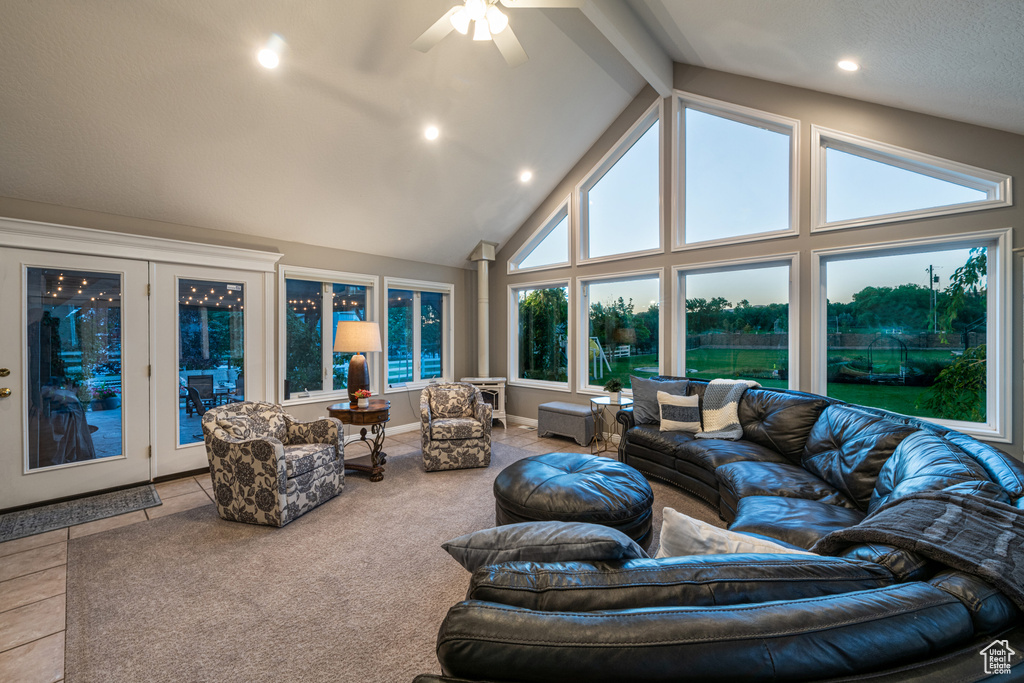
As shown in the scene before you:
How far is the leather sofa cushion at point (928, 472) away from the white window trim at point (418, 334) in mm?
4860

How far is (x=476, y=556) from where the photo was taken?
1098 millimetres

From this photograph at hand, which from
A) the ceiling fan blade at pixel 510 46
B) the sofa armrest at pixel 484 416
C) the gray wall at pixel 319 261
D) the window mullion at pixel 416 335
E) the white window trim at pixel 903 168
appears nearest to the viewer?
the ceiling fan blade at pixel 510 46

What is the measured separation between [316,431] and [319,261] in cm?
223

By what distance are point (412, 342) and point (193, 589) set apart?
401cm

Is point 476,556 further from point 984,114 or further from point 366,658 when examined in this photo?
point 984,114

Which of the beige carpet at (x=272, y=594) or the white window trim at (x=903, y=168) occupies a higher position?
the white window trim at (x=903, y=168)

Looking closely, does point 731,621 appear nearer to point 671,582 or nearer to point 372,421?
point 671,582

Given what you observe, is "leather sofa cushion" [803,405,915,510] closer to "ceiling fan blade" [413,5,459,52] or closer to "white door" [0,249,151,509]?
"ceiling fan blade" [413,5,459,52]

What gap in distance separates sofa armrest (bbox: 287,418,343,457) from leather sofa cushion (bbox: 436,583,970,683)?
10.1ft

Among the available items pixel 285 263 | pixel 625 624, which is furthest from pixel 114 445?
pixel 625 624

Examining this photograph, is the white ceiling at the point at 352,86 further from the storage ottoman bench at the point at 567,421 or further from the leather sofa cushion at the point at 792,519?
the storage ottoman bench at the point at 567,421

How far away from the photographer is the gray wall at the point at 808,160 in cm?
304

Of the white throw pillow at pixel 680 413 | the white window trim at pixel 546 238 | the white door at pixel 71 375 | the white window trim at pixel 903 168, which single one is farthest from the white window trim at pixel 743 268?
the white door at pixel 71 375

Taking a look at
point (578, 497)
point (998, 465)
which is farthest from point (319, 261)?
point (998, 465)
